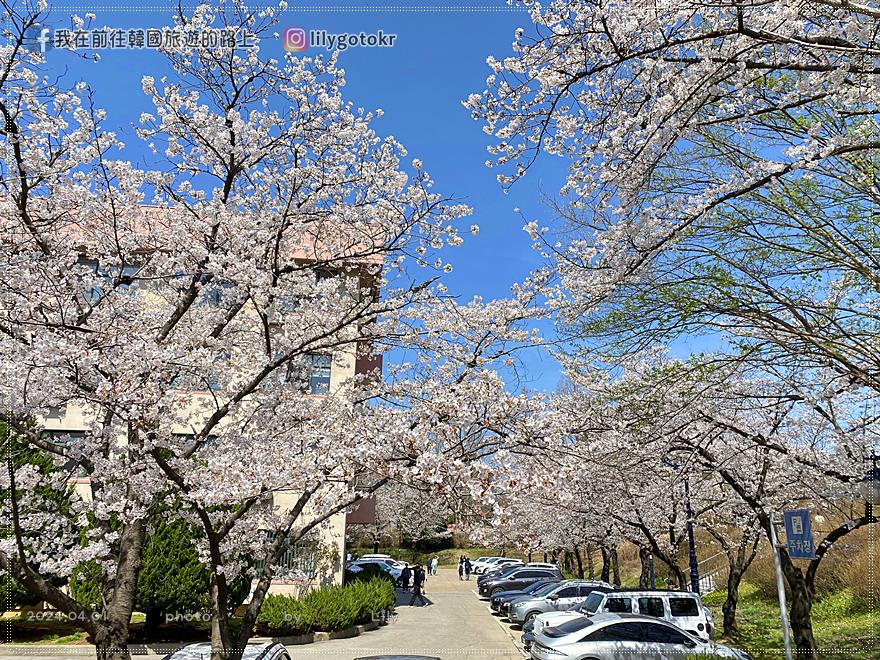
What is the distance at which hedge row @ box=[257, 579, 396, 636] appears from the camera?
15938mm

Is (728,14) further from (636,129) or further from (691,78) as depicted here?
(636,129)

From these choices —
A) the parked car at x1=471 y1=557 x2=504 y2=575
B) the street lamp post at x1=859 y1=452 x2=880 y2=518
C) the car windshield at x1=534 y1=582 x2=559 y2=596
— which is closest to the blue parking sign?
the street lamp post at x1=859 y1=452 x2=880 y2=518

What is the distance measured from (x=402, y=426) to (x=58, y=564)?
11.9 feet

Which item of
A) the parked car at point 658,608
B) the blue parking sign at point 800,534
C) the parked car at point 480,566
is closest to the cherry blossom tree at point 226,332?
the blue parking sign at point 800,534

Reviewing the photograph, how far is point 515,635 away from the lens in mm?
18594

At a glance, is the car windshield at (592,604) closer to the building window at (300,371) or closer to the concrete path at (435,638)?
the concrete path at (435,638)

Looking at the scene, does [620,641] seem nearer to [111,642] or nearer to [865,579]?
[111,642]

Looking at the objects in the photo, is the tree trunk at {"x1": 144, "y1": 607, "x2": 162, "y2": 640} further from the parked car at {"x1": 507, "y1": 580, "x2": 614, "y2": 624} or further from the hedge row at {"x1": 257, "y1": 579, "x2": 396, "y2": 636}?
the parked car at {"x1": 507, "y1": 580, "x2": 614, "y2": 624}

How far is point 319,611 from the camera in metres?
17.0

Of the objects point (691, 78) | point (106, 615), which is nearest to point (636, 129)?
point (691, 78)

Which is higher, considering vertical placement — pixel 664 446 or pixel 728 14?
pixel 728 14

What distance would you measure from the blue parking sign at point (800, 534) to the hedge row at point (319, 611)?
39.5ft

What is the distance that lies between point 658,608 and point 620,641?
3.24 m

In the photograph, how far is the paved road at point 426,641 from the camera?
1436 centimetres
